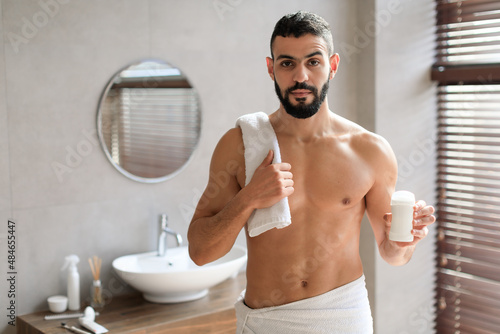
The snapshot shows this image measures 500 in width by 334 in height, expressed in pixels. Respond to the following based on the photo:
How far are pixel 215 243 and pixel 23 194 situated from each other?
1042 mm

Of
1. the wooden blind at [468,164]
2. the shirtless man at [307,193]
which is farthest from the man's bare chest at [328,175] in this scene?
the wooden blind at [468,164]

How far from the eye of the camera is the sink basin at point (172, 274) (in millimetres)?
2438

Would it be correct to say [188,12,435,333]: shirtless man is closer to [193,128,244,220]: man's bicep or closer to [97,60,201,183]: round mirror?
[193,128,244,220]: man's bicep

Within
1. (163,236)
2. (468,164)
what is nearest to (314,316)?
(163,236)

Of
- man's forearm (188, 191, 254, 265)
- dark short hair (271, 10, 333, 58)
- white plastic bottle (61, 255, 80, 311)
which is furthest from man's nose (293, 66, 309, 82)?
white plastic bottle (61, 255, 80, 311)

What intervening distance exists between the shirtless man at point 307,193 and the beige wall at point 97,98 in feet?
2.90

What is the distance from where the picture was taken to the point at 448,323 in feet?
11.6

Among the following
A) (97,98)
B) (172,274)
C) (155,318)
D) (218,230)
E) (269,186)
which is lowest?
(155,318)

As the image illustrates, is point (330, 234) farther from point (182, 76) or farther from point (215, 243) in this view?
point (182, 76)

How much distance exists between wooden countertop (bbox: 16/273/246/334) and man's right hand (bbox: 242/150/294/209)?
91cm

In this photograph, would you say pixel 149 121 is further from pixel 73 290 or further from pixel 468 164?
pixel 468 164

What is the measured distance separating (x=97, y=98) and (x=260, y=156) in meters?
1.05

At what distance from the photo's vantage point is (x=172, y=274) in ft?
7.95

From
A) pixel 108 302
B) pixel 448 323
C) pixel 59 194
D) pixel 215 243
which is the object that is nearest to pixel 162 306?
pixel 108 302
